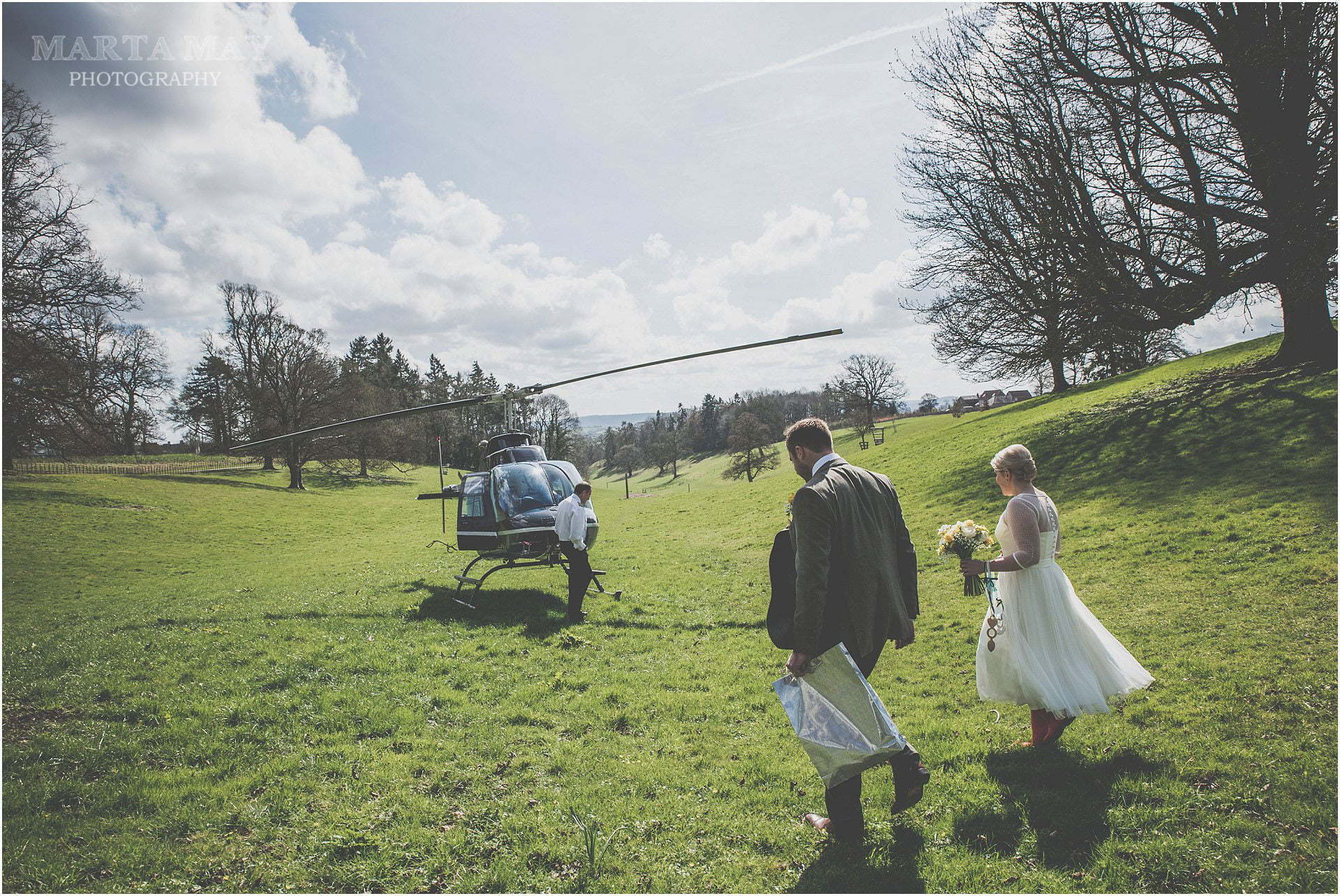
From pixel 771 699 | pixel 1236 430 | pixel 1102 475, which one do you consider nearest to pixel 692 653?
pixel 771 699

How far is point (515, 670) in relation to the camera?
7.90 meters

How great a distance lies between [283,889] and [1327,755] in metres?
7.41

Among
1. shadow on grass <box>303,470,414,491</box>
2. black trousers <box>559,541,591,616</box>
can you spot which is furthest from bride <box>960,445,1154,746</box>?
shadow on grass <box>303,470,414,491</box>

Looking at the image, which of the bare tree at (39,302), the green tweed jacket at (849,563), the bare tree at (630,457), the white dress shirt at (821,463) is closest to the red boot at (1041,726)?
the green tweed jacket at (849,563)

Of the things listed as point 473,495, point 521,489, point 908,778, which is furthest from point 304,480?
point 908,778

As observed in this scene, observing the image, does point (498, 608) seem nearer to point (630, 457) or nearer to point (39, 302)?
point (39, 302)

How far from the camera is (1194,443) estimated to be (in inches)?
577

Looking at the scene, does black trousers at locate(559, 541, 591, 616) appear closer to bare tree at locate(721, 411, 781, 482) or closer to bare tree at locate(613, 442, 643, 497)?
bare tree at locate(721, 411, 781, 482)

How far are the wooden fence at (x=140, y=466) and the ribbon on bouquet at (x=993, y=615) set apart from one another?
42319 mm

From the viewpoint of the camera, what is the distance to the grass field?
3.92 m

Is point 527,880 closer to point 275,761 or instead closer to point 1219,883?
point 275,761

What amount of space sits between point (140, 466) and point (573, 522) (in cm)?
4989

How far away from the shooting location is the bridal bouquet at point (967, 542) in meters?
5.27

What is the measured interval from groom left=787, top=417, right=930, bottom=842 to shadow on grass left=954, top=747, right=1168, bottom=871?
64 cm
